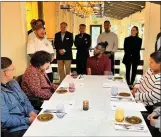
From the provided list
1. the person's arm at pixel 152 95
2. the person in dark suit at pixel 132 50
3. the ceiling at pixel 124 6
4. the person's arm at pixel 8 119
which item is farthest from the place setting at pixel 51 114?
the ceiling at pixel 124 6

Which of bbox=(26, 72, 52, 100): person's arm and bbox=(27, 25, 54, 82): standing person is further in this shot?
bbox=(27, 25, 54, 82): standing person

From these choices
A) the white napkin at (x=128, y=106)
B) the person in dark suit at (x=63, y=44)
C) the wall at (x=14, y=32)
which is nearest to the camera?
the white napkin at (x=128, y=106)

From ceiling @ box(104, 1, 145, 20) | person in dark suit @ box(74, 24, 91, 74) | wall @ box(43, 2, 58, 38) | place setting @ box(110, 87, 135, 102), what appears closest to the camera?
place setting @ box(110, 87, 135, 102)

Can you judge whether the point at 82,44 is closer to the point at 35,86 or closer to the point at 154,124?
the point at 35,86

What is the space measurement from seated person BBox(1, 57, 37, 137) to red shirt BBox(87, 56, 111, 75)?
1.46 metres

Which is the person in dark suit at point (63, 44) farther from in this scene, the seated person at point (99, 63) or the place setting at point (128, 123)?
the place setting at point (128, 123)

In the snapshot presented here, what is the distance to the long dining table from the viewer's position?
4.55 ft

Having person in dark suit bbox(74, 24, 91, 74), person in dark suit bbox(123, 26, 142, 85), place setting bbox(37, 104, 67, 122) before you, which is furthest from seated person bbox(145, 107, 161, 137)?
person in dark suit bbox(74, 24, 91, 74)

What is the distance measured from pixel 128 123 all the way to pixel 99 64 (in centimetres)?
178

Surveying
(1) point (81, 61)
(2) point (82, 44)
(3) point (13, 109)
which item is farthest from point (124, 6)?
(3) point (13, 109)

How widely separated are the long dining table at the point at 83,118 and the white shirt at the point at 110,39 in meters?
2.11

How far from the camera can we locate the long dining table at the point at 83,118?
1386 millimetres

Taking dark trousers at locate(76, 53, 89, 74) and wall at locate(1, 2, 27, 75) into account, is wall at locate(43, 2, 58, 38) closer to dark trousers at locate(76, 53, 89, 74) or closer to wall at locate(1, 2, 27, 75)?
dark trousers at locate(76, 53, 89, 74)

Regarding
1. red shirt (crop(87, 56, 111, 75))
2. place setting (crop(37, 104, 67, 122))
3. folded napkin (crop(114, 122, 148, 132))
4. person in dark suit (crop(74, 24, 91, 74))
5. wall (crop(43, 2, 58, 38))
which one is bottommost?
folded napkin (crop(114, 122, 148, 132))
